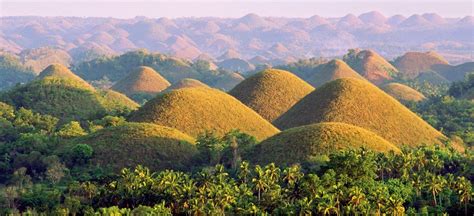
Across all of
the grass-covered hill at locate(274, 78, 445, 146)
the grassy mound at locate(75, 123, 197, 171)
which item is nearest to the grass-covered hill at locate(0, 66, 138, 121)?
the grassy mound at locate(75, 123, 197, 171)

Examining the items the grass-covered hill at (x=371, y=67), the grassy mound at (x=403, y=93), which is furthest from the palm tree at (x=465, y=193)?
the grass-covered hill at (x=371, y=67)

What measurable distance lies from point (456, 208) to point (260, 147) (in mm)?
25230

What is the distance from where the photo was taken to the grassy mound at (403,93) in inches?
5429

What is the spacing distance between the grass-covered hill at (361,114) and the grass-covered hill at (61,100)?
2826cm

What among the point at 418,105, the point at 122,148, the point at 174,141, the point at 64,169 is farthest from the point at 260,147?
the point at 418,105

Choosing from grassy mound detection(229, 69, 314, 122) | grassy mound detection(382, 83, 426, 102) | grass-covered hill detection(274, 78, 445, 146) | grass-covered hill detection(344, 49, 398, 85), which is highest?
grass-covered hill detection(274, 78, 445, 146)

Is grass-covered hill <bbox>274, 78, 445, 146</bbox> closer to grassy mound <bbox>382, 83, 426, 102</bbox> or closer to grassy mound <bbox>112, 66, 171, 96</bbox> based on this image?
grassy mound <bbox>382, 83, 426, 102</bbox>

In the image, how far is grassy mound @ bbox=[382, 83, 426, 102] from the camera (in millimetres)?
137900

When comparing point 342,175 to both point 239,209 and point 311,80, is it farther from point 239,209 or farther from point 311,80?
point 311,80

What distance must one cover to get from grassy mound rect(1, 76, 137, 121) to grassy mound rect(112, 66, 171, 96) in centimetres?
4606

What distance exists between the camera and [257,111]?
333 ft

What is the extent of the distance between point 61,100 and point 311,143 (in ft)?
169

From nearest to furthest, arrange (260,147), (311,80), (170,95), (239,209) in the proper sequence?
(239,209) < (260,147) < (170,95) < (311,80)

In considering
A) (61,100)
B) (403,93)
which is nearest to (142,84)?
(61,100)
